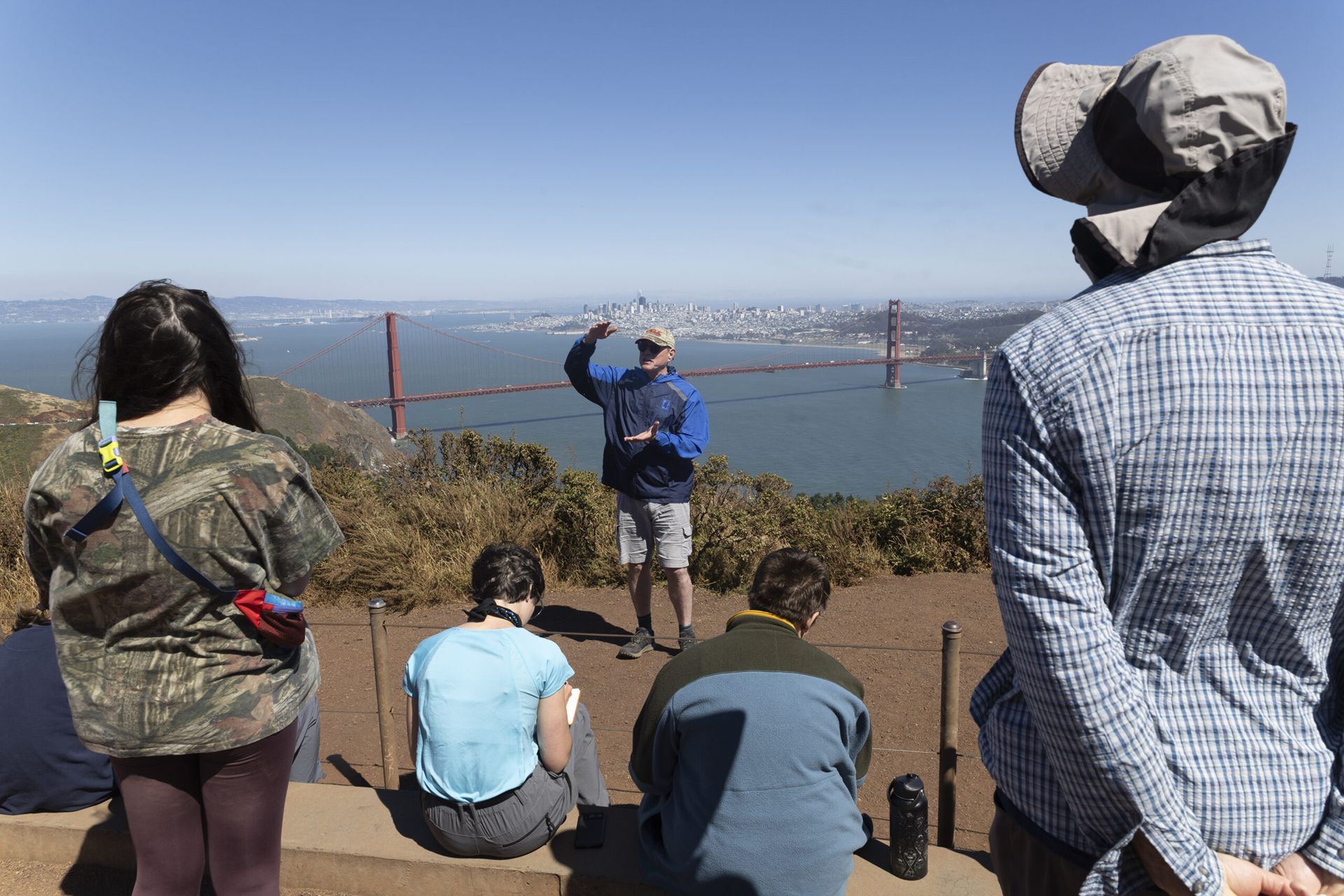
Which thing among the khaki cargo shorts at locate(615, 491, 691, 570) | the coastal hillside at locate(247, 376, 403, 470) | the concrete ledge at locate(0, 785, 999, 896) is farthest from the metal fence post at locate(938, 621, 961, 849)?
the coastal hillside at locate(247, 376, 403, 470)

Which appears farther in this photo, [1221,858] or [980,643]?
[980,643]

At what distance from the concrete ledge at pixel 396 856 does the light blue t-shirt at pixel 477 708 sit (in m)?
0.23

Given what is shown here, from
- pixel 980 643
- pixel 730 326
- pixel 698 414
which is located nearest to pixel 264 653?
pixel 698 414

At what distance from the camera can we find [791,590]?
1.99 metres

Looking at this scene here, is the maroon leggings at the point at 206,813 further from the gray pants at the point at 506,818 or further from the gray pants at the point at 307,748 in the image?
the gray pants at the point at 307,748

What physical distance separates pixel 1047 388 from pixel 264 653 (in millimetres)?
1337

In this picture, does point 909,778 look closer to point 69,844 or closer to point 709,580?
point 69,844

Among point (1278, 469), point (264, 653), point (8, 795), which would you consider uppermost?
point (1278, 469)

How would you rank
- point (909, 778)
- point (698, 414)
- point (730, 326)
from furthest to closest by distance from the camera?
point (730, 326)
point (698, 414)
point (909, 778)

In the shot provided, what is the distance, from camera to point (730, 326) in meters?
69.2

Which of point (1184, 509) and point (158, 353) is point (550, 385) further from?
point (1184, 509)

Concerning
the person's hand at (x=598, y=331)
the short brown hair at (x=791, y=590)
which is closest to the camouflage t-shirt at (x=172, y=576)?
the short brown hair at (x=791, y=590)

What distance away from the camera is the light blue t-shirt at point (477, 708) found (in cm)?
195

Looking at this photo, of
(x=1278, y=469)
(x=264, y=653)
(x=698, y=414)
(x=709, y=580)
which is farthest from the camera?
(x=709, y=580)
